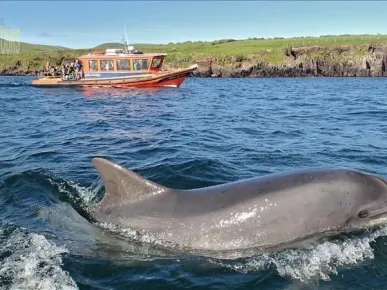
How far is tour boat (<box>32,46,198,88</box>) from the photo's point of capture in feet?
145

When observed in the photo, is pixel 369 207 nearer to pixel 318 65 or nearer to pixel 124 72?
pixel 124 72

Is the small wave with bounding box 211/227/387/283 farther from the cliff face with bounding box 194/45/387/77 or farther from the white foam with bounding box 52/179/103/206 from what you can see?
the cliff face with bounding box 194/45/387/77

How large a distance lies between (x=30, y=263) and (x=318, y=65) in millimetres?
89924

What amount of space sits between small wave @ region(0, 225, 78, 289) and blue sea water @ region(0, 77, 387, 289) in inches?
0.6

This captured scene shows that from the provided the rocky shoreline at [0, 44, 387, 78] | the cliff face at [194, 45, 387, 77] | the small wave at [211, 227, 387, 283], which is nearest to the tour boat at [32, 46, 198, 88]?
the small wave at [211, 227, 387, 283]

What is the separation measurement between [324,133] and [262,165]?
6333 mm

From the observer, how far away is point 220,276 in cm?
607

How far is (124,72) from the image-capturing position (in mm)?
44906

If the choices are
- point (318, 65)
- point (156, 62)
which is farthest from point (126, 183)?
point (318, 65)

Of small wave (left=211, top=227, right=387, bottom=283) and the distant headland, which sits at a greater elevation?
the distant headland

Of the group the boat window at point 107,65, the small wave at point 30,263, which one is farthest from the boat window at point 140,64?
the small wave at point 30,263

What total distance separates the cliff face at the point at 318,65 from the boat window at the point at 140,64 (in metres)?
48.8

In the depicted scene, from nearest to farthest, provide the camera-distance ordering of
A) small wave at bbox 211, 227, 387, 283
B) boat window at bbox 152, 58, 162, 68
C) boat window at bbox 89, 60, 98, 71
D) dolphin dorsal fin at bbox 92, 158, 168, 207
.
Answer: small wave at bbox 211, 227, 387, 283
dolphin dorsal fin at bbox 92, 158, 168, 207
boat window at bbox 89, 60, 98, 71
boat window at bbox 152, 58, 162, 68

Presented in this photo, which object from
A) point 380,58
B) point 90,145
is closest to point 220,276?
point 90,145
